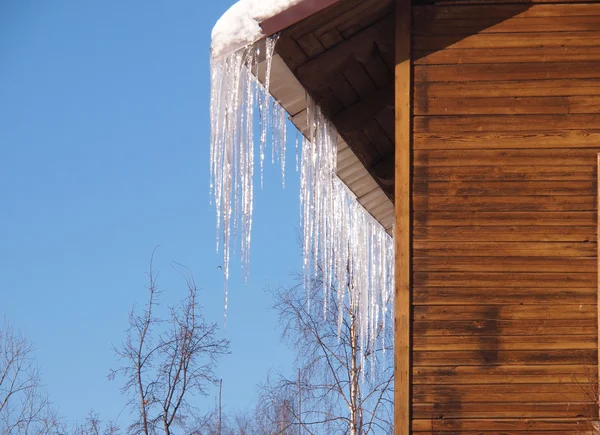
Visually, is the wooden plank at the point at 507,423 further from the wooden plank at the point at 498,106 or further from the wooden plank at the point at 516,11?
the wooden plank at the point at 516,11

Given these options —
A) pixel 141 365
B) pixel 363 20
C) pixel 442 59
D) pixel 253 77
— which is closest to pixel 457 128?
pixel 442 59

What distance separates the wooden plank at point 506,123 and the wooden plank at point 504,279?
114 centimetres

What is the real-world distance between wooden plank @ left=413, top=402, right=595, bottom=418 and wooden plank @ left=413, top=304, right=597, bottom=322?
504 mm

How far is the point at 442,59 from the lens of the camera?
8.56m

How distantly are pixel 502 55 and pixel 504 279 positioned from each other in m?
1.80

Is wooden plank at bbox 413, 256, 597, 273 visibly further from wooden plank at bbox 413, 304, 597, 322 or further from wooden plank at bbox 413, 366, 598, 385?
wooden plank at bbox 413, 366, 598, 385

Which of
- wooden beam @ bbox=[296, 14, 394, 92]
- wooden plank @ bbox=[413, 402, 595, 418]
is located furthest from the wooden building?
wooden beam @ bbox=[296, 14, 394, 92]

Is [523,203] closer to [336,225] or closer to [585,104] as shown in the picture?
[585,104]

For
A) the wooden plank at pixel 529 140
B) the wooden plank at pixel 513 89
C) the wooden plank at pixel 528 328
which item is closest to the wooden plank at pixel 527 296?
the wooden plank at pixel 528 328

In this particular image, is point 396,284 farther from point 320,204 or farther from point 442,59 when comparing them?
point 320,204

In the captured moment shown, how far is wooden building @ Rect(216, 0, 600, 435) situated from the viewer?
315 inches

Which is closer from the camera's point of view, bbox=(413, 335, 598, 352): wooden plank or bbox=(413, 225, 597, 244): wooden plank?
bbox=(413, 335, 598, 352): wooden plank

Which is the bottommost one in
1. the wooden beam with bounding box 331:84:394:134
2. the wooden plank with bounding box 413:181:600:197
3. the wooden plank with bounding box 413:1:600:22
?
the wooden plank with bounding box 413:181:600:197

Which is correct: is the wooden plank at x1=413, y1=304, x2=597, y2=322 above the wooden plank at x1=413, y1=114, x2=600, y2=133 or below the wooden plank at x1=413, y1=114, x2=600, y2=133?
below
